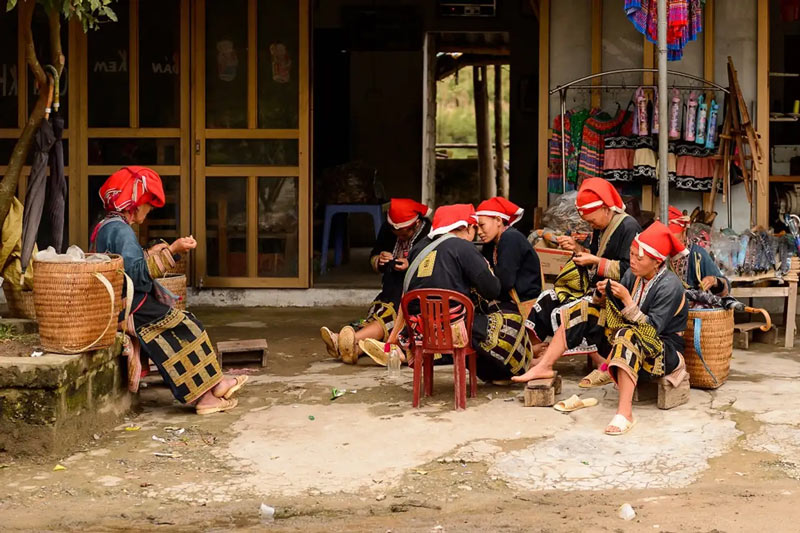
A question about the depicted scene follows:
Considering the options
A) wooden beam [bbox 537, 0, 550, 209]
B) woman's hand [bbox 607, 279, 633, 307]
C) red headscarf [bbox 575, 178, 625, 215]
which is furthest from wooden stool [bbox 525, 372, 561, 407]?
wooden beam [bbox 537, 0, 550, 209]

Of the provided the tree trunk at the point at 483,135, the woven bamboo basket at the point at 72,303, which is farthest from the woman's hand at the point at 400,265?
the tree trunk at the point at 483,135

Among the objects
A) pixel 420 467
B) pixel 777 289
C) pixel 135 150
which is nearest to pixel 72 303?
pixel 420 467

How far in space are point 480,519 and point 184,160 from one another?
594 cm

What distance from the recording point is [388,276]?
7625mm

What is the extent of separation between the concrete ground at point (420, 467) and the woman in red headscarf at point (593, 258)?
1.29ft

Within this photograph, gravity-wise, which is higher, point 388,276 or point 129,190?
point 129,190

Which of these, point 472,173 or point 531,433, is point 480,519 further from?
point 472,173

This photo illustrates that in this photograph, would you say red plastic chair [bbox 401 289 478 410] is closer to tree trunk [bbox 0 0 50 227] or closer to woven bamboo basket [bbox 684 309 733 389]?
woven bamboo basket [bbox 684 309 733 389]

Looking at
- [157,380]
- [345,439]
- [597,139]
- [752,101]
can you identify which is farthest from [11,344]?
[752,101]

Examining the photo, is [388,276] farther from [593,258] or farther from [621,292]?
[621,292]

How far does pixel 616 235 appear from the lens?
6.49 metres

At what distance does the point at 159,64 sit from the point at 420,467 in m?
5.65

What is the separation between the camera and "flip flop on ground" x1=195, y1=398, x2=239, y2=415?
601 cm

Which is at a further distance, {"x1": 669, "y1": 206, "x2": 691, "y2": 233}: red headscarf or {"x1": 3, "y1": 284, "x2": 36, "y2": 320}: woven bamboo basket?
{"x1": 669, "y1": 206, "x2": 691, "y2": 233}: red headscarf
